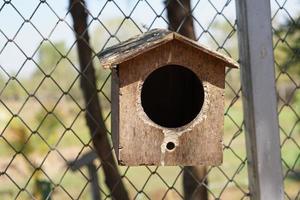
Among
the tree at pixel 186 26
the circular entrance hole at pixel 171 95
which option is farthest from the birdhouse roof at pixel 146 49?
the tree at pixel 186 26

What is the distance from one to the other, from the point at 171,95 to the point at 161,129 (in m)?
0.26

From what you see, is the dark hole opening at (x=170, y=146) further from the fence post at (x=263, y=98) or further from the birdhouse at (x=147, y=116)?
the fence post at (x=263, y=98)

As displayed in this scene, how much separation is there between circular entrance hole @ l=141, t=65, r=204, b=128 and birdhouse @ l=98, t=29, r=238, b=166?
0.38ft

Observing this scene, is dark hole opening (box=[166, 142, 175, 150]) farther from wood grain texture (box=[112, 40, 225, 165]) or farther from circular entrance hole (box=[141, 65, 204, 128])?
circular entrance hole (box=[141, 65, 204, 128])

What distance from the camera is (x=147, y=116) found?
127 cm

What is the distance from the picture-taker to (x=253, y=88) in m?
1.47

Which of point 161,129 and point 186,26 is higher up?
point 186,26

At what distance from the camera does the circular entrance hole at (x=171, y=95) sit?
141cm

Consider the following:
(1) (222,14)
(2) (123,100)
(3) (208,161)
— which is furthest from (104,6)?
(3) (208,161)

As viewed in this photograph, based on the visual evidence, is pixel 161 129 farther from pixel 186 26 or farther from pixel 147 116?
pixel 186 26

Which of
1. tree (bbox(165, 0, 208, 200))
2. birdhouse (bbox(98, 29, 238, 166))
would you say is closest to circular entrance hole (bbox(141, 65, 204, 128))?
birdhouse (bbox(98, 29, 238, 166))

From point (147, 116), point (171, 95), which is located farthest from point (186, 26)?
point (147, 116)

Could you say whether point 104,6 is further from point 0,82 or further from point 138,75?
point 0,82

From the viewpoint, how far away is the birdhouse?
1.23 meters
